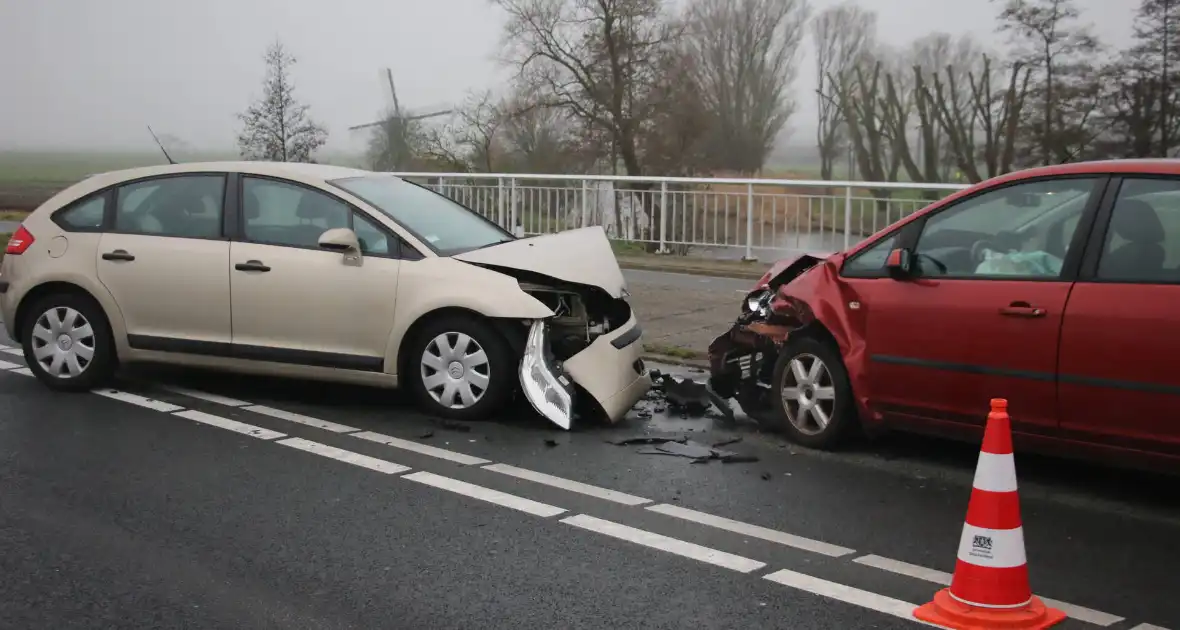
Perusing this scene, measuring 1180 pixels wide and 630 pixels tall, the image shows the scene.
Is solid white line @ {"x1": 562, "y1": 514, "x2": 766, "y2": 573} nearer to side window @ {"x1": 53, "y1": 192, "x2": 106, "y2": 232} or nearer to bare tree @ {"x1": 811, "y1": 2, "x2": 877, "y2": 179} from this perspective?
side window @ {"x1": 53, "y1": 192, "x2": 106, "y2": 232}

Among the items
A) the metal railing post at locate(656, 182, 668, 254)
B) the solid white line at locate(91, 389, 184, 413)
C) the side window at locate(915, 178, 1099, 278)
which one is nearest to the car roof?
the solid white line at locate(91, 389, 184, 413)

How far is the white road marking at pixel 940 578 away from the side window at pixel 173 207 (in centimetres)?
473

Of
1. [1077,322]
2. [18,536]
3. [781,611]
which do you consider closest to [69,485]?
[18,536]

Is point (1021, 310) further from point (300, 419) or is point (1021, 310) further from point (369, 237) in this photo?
point (300, 419)

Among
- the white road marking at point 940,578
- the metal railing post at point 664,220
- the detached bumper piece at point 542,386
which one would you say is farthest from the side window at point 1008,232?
the metal railing post at point 664,220

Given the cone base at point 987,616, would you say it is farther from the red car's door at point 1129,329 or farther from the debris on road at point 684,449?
the debris on road at point 684,449

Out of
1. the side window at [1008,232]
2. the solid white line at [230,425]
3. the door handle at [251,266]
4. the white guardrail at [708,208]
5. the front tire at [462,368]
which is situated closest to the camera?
the side window at [1008,232]

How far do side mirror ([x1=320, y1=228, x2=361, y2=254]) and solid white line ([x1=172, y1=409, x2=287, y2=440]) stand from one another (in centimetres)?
110

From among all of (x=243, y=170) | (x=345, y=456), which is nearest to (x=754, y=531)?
(x=345, y=456)

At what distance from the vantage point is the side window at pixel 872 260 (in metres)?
6.33

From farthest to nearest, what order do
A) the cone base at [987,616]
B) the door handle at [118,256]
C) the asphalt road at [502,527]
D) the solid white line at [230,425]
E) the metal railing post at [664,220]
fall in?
the metal railing post at [664,220]
the door handle at [118,256]
the solid white line at [230,425]
the asphalt road at [502,527]
the cone base at [987,616]

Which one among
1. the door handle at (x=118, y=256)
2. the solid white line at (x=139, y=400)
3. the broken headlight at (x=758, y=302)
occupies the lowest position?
the solid white line at (x=139, y=400)

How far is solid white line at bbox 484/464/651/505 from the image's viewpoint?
5.58 metres

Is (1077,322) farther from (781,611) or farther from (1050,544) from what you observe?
(781,611)
